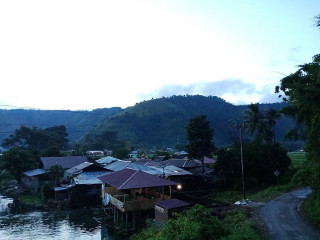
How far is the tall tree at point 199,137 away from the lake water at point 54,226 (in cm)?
1953

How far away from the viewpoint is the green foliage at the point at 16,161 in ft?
198

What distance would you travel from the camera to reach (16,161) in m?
61.1

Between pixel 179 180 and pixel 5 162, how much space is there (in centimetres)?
3733

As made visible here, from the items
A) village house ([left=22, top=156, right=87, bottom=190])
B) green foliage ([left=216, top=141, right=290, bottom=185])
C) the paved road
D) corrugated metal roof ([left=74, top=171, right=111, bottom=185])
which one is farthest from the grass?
village house ([left=22, top=156, right=87, bottom=190])

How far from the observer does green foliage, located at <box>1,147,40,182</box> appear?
6031 cm

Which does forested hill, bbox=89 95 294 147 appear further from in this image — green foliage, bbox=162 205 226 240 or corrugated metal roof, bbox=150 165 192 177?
green foliage, bbox=162 205 226 240

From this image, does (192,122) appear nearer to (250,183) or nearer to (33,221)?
(250,183)

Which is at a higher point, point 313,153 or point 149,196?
point 313,153

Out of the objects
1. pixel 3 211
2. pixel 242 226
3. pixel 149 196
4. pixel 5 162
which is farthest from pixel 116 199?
pixel 5 162

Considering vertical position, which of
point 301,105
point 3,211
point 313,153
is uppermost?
point 301,105

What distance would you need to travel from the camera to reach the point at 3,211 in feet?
132

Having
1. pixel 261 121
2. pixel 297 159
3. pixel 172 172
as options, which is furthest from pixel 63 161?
pixel 297 159

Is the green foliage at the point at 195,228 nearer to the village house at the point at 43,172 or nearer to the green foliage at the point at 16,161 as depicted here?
the village house at the point at 43,172

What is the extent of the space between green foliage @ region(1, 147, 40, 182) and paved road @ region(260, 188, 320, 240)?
5247 centimetres
